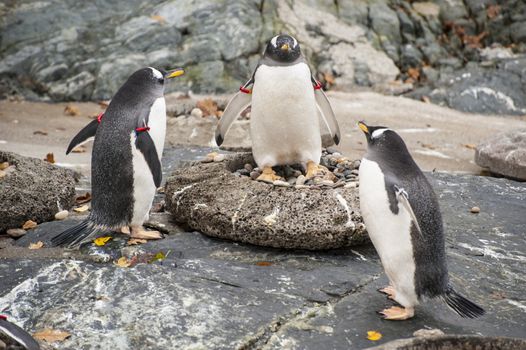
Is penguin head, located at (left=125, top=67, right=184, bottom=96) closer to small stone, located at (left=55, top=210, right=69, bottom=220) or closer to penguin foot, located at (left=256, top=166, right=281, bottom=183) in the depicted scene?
penguin foot, located at (left=256, top=166, right=281, bottom=183)

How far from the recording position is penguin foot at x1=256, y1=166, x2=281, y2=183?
15.0 feet

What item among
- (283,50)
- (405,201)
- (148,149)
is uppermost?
(283,50)

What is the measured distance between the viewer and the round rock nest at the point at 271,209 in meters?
4.14

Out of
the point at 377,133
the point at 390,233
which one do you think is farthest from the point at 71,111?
the point at 390,233

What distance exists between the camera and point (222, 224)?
429 cm

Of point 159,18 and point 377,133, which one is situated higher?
point 159,18

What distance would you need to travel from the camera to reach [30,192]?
4867 mm

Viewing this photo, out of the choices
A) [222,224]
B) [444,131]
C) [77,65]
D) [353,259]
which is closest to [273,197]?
[222,224]

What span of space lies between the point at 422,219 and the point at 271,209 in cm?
104

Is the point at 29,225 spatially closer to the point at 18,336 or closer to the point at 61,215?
the point at 61,215

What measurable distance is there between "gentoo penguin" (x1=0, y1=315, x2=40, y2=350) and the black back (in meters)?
1.78

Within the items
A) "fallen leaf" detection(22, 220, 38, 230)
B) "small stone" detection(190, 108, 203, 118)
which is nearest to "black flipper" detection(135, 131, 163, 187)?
"fallen leaf" detection(22, 220, 38, 230)

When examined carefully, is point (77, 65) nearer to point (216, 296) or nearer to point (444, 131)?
point (444, 131)

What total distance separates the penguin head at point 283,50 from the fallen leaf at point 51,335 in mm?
2257
